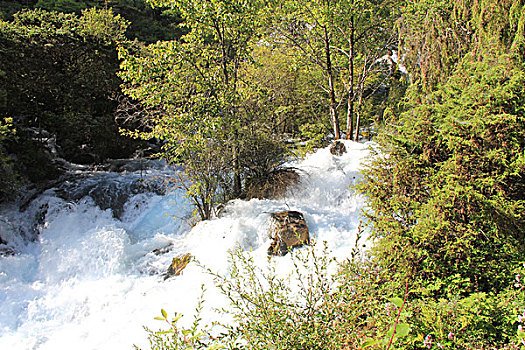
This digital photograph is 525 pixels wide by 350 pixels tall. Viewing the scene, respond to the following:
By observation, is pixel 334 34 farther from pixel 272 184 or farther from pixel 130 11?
pixel 130 11

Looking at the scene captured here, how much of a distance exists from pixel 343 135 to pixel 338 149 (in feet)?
16.4

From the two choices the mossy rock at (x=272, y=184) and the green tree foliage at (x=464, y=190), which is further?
the mossy rock at (x=272, y=184)

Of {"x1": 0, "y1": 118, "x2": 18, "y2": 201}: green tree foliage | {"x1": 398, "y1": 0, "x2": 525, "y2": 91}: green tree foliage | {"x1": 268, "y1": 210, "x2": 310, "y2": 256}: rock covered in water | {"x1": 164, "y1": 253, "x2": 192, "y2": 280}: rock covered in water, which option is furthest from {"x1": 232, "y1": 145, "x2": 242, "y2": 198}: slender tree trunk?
{"x1": 0, "y1": 118, "x2": 18, "y2": 201}: green tree foliage

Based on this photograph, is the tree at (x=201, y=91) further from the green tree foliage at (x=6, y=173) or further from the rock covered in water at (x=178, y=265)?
the green tree foliage at (x=6, y=173)

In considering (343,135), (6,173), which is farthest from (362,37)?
(6,173)

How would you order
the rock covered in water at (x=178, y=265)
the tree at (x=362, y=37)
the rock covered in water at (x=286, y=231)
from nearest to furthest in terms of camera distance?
the rock covered in water at (x=286, y=231) < the rock covered in water at (x=178, y=265) < the tree at (x=362, y=37)

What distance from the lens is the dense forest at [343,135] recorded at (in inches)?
111

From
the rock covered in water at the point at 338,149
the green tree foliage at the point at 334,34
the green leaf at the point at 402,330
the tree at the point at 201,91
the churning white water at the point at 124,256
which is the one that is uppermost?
the green tree foliage at the point at 334,34

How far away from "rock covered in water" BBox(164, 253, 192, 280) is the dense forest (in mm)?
1220

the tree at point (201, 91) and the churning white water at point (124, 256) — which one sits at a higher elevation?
the tree at point (201, 91)

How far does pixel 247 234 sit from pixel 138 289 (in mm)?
2194

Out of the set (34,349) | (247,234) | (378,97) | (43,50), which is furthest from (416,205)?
(378,97)

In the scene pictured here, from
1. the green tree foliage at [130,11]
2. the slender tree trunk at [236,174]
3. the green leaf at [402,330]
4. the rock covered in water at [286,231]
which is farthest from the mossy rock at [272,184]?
the green tree foliage at [130,11]

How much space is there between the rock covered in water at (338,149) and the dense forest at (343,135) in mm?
1069
